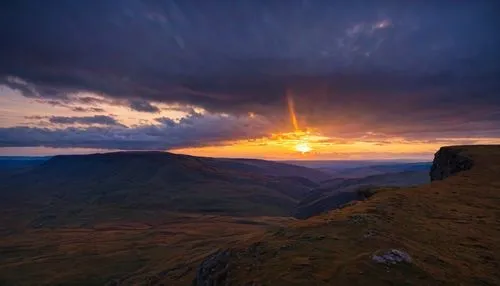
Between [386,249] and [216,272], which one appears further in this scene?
[216,272]

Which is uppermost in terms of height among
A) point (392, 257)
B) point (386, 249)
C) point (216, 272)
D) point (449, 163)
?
point (449, 163)

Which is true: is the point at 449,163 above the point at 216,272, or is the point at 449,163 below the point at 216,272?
above

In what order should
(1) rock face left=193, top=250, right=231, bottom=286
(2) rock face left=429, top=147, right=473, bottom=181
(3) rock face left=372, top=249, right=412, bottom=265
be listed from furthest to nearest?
(2) rock face left=429, top=147, right=473, bottom=181
(1) rock face left=193, top=250, right=231, bottom=286
(3) rock face left=372, top=249, right=412, bottom=265

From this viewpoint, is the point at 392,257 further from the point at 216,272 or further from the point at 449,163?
the point at 449,163

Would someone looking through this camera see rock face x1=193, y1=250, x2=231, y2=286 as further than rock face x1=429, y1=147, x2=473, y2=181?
No

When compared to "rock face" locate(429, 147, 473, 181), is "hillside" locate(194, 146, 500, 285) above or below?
below

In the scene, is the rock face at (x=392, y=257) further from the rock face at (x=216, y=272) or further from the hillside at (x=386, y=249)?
the rock face at (x=216, y=272)

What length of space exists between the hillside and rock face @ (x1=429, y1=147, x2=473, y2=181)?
35.3 metres

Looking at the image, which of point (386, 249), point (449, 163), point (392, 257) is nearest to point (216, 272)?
point (386, 249)

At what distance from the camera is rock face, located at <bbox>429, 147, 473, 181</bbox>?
96688 mm

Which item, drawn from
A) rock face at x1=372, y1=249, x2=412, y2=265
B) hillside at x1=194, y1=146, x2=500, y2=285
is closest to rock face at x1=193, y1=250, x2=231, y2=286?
hillside at x1=194, y1=146, x2=500, y2=285

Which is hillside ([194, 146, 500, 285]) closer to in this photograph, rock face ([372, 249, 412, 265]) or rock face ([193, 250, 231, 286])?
rock face ([372, 249, 412, 265])

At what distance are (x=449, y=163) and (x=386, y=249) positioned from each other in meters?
81.4

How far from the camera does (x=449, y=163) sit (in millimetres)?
104750
